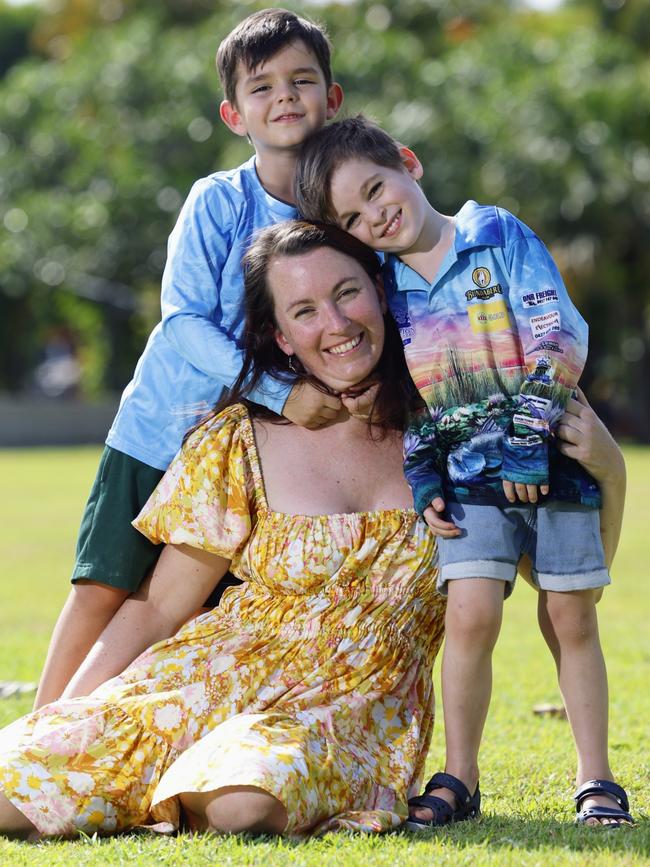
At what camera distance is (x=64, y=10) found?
152ft

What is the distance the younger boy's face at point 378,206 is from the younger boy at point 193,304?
0.56 m

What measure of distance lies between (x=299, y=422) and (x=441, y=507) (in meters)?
0.56

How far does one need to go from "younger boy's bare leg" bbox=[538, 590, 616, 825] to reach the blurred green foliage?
2816 centimetres

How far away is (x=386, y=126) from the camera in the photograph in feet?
109

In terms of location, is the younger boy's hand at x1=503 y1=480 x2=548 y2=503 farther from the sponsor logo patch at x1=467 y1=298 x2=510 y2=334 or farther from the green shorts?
the green shorts

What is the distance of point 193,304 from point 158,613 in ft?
3.49

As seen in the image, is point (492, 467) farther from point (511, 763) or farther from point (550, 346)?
point (511, 763)

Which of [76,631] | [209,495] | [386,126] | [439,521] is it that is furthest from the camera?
[386,126]

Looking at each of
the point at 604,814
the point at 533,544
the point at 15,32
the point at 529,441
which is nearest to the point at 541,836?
the point at 604,814

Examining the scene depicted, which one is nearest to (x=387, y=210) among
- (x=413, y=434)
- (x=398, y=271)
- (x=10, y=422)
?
(x=398, y=271)

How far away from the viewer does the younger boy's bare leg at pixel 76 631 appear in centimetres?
502

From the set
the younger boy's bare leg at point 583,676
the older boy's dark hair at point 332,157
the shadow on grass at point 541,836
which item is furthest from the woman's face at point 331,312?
the shadow on grass at point 541,836

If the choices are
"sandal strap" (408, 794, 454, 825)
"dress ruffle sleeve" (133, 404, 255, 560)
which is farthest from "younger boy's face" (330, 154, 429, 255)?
"sandal strap" (408, 794, 454, 825)

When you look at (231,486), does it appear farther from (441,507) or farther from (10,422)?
(10,422)
